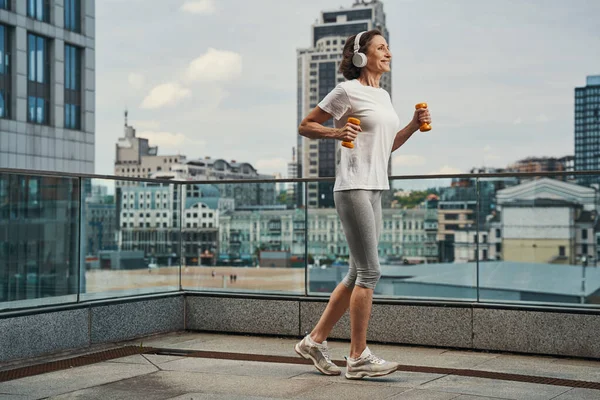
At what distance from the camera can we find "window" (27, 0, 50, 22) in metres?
53.6

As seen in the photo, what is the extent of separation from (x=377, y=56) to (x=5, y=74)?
51544mm

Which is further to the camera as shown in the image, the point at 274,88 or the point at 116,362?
the point at 274,88

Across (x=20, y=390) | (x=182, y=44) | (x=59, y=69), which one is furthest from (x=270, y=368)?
(x=182, y=44)

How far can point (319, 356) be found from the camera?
4855 mm

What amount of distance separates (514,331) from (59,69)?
179 feet

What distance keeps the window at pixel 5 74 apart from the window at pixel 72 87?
16.6 feet

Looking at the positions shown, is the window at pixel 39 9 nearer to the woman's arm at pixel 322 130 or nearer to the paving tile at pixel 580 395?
the woman's arm at pixel 322 130

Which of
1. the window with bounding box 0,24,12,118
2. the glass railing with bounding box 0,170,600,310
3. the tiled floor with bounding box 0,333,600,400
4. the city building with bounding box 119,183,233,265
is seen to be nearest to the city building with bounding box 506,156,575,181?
the window with bounding box 0,24,12,118

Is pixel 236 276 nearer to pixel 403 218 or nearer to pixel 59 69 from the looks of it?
pixel 403 218

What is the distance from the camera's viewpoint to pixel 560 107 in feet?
554

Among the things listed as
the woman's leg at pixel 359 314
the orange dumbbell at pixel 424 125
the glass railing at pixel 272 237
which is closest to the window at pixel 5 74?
the glass railing at pixel 272 237

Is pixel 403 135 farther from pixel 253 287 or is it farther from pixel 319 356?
pixel 253 287

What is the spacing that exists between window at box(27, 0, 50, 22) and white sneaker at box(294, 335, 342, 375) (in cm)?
5268

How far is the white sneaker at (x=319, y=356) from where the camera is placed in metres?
4.83
